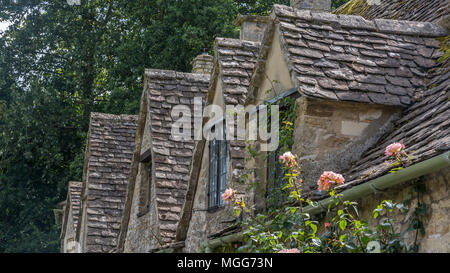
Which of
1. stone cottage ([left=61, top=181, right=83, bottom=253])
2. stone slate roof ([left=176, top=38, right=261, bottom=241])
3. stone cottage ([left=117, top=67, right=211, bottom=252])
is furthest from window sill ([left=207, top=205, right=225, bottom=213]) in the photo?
stone cottage ([left=61, top=181, right=83, bottom=253])

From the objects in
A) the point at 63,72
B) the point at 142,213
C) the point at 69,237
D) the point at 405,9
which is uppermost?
the point at 63,72

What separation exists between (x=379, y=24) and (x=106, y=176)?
35.3ft

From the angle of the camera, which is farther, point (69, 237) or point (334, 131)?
point (69, 237)

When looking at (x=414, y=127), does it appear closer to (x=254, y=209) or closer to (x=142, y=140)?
(x=254, y=209)

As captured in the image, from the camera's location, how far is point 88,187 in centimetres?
1864

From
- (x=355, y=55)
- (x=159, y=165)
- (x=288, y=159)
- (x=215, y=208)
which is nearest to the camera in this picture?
(x=288, y=159)

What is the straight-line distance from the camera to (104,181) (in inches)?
746

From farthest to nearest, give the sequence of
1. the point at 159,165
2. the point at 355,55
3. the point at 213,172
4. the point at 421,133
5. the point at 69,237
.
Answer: the point at 69,237 → the point at 159,165 → the point at 213,172 → the point at 355,55 → the point at 421,133

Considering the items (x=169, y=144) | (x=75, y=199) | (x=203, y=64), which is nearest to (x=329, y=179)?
(x=169, y=144)

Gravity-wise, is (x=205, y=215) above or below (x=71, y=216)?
below

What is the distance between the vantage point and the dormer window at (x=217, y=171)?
1137 centimetres

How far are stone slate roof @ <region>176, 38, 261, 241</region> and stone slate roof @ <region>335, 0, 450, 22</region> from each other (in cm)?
211

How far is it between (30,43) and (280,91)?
2432 cm

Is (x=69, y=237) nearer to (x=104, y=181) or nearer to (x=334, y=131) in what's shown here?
(x=104, y=181)
